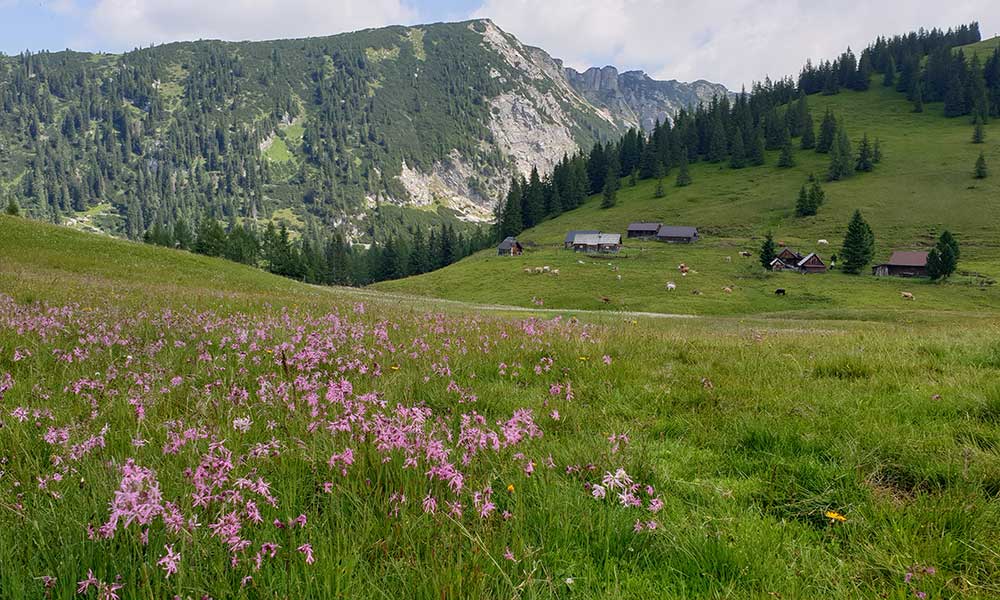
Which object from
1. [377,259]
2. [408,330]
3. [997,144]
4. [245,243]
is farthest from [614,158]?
[408,330]

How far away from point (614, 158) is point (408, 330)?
18845cm

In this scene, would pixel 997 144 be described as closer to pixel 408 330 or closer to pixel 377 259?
pixel 377 259

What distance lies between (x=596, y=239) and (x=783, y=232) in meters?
46.7

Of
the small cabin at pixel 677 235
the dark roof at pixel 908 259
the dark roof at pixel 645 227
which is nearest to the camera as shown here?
the dark roof at pixel 908 259

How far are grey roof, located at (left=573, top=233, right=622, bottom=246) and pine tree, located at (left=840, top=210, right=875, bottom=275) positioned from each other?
4879cm

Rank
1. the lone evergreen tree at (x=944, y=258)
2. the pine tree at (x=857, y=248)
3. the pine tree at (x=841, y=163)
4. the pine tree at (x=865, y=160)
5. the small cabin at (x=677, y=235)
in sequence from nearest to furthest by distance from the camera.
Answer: the lone evergreen tree at (x=944, y=258) < the pine tree at (x=857, y=248) < the small cabin at (x=677, y=235) < the pine tree at (x=841, y=163) < the pine tree at (x=865, y=160)

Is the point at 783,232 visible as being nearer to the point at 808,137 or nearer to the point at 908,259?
the point at 908,259

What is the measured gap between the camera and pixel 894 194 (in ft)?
430

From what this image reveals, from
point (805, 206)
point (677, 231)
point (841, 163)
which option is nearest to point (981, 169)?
point (841, 163)

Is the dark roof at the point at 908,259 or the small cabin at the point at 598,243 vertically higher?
the small cabin at the point at 598,243

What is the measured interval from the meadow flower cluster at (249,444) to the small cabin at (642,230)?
141 meters

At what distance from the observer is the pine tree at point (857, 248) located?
92688 mm

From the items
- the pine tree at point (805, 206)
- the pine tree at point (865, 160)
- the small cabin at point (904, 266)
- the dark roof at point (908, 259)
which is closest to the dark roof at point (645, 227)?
the pine tree at point (805, 206)

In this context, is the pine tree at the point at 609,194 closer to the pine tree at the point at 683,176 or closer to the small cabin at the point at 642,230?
the pine tree at the point at 683,176
